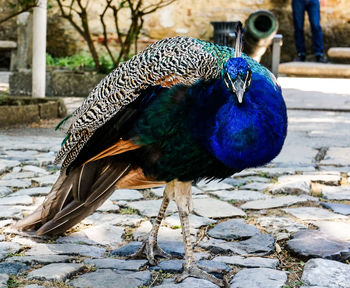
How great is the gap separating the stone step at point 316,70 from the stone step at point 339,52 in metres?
0.36

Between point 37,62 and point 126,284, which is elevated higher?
point 37,62

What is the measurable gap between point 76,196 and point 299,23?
30.6ft

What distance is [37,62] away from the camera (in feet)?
21.5

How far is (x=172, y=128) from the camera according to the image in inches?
87.7

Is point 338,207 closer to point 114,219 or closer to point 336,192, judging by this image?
point 336,192

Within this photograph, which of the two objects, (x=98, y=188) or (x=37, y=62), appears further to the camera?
(x=37, y=62)

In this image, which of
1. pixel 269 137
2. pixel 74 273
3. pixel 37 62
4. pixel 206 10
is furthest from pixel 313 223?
pixel 206 10

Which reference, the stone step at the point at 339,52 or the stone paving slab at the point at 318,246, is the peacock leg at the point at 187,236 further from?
the stone step at the point at 339,52

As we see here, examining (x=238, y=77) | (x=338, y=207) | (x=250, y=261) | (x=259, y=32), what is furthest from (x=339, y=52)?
(x=238, y=77)

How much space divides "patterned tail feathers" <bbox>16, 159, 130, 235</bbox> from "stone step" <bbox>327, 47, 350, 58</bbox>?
9361 millimetres

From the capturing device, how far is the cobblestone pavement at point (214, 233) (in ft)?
7.70

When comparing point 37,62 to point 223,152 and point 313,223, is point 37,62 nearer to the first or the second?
point 313,223

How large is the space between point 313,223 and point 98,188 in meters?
1.08

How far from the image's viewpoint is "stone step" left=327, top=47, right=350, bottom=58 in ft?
36.7
